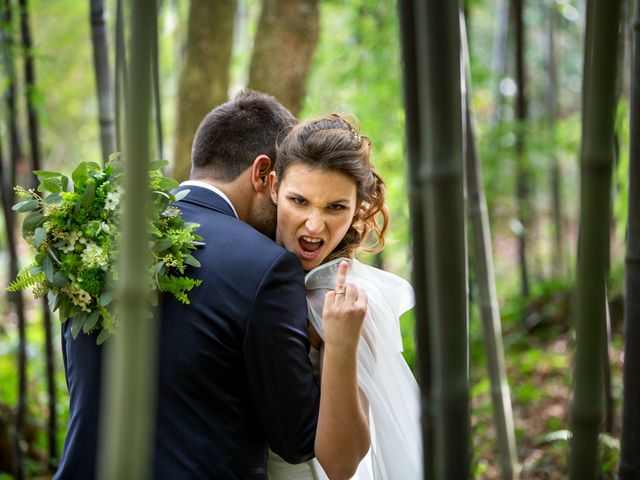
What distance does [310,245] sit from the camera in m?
2.24

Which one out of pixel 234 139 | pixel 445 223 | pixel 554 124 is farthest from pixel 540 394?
pixel 445 223

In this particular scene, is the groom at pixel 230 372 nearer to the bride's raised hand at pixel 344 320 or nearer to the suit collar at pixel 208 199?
the bride's raised hand at pixel 344 320

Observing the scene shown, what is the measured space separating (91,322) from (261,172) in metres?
0.75

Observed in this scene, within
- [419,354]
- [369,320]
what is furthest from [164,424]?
[419,354]

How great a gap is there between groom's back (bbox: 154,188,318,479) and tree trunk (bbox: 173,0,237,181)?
10.3 feet

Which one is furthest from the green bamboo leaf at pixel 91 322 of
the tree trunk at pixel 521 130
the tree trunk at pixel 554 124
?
the tree trunk at pixel 554 124

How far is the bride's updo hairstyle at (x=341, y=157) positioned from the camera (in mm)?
2186

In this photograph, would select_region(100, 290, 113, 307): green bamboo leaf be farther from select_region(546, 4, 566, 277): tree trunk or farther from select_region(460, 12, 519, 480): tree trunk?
select_region(546, 4, 566, 277): tree trunk

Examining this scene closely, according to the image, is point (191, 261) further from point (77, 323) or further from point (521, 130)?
point (521, 130)

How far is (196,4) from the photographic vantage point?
4969 millimetres

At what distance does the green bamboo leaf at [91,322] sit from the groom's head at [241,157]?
595 mm

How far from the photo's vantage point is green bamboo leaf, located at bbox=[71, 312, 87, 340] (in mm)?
1855

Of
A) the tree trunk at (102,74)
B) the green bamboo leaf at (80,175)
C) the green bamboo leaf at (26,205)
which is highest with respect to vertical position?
the tree trunk at (102,74)

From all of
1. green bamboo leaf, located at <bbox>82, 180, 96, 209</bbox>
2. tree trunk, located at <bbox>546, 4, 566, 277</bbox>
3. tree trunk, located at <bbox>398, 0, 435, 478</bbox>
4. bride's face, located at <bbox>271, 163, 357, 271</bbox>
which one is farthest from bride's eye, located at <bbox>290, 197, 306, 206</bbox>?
tree trunk, located at <bbox>546, 4, 566, 277</bbox>
